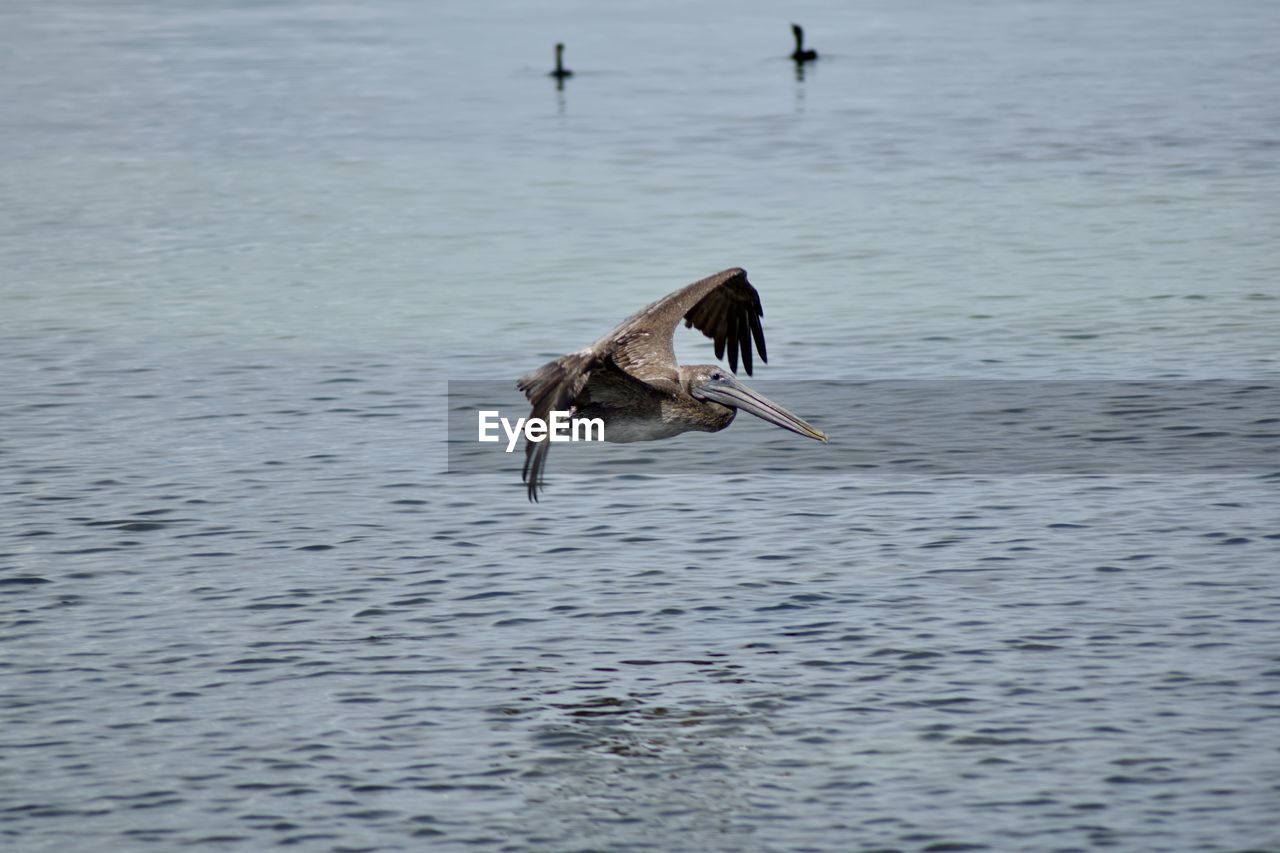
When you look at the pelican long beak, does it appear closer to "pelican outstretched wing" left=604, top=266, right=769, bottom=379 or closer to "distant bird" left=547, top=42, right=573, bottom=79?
"pelican outstretched wing" left=604, top=266, right=769, bottom=379

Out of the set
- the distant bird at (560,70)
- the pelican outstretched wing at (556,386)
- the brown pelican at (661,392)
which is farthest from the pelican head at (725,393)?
the distant bird at (560,70)

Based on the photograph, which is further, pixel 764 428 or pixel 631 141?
pixel 631 141

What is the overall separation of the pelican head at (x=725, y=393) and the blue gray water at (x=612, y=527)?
4.49ft

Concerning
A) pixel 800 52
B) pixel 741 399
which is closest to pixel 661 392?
pixel 741 399

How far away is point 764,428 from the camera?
78.0ft

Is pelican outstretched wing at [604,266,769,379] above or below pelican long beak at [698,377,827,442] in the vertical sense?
above

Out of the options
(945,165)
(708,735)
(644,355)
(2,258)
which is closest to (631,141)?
(945,165)

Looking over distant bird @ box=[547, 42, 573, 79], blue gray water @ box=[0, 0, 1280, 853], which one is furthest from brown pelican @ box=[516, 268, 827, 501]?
distant bird @ box=[547, 42, 573, 79]

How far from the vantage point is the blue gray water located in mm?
14031

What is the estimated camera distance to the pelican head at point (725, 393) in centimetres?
1773

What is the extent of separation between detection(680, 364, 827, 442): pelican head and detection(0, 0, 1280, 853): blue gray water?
4.49ft

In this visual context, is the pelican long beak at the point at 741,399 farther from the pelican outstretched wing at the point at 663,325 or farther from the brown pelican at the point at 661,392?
the pelican outstretched wing at the point at 663,325

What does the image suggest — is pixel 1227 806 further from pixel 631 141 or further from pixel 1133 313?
pixel 631 141

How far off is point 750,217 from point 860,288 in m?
6.31
